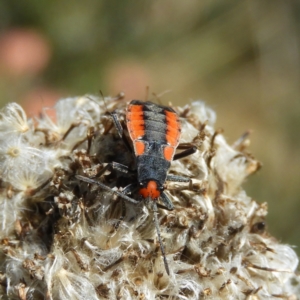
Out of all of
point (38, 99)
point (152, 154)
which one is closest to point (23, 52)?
point (38, 99)

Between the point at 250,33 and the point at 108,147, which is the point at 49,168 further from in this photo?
the point at 250,33

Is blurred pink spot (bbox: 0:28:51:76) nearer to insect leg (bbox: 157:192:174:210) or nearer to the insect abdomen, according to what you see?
the insect abdomen

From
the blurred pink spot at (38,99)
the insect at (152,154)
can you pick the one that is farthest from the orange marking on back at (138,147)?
the blurred pink spot at (38,99)

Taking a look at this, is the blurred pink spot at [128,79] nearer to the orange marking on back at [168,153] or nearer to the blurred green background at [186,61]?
the blurred green background at [186,61]

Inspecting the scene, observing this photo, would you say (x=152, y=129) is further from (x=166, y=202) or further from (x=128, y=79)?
(x=128, y=79)

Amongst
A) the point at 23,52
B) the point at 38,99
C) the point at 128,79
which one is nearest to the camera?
the point at 38,99

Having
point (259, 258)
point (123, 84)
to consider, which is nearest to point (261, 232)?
point (259, 258)

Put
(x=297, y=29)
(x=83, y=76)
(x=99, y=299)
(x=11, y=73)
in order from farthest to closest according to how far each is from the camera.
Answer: (x=297, y=29) → (x=83, y=76) → (x=11, y=73) → (x=99, y=299)
